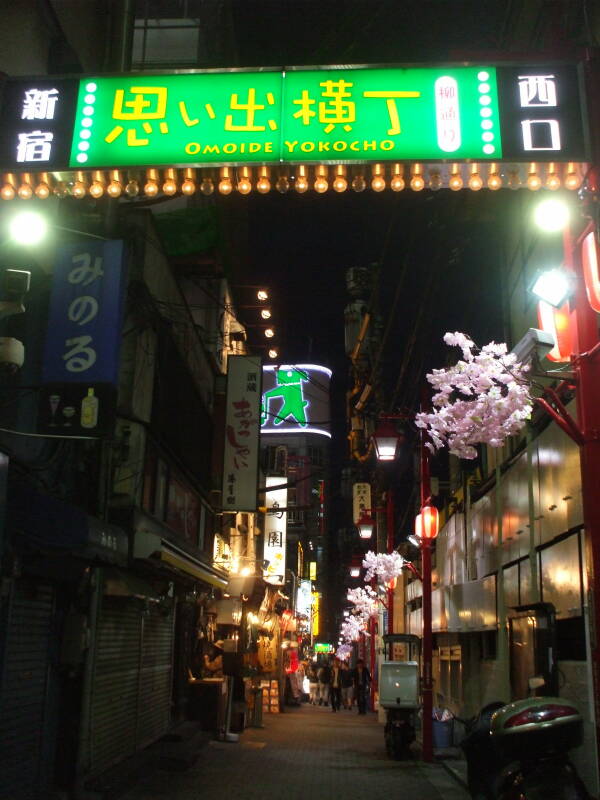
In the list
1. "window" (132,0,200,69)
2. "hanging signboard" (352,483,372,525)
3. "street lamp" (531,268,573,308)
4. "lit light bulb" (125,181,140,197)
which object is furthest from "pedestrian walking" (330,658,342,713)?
"lit light bulb" (125,181,140,197)

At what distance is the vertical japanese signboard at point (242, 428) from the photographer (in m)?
20.5

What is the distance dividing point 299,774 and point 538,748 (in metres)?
10.4

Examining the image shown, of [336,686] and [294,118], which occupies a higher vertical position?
[294,118]

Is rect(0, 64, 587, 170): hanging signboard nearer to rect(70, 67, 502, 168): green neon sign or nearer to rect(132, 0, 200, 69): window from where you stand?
rect(70, 67, 502, 168): green neon sign

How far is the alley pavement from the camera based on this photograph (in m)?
12.9

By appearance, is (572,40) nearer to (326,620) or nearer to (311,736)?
(311,736)

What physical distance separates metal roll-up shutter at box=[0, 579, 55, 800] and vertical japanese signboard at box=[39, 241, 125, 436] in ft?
7.32

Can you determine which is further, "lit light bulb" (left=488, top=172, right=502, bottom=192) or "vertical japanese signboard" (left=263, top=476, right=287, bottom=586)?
"vertical japanese signboard" (left=263, top=476, right=287, bottom=586)

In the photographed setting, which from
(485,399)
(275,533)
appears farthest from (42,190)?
(275,533)

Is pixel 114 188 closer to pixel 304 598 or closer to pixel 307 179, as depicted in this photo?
pixel 307 179

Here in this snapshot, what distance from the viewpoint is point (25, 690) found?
9594 mm

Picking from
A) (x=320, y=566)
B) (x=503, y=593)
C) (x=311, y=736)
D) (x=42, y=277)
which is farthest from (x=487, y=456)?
(x=320, y=566)


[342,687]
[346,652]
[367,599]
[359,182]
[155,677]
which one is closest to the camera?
[359,182]

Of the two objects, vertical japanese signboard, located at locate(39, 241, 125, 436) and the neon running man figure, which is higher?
the neon running man figure
